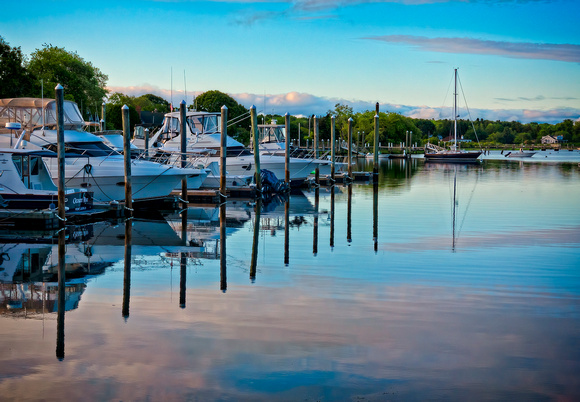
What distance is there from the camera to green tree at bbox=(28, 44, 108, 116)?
257ft

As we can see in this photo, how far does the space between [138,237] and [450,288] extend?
10369 millimetres

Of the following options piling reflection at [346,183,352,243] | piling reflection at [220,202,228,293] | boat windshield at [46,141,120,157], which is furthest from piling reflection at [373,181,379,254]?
boat windshield at [46,141,120,157]

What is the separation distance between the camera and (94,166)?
26.9 m

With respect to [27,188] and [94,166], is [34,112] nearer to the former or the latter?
[94,166]

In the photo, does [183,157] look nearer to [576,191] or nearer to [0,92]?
[576,191]

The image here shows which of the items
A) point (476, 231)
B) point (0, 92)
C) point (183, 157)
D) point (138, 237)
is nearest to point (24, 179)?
point (138, 237)

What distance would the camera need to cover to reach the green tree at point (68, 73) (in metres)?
78.4

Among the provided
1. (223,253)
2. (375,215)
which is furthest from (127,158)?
(375,215)

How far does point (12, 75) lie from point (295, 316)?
5355 cm

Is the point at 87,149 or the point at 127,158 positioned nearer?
the point at 127,158

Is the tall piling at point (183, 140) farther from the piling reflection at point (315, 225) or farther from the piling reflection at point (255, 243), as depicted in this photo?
the piling reflection at point (315, 225)

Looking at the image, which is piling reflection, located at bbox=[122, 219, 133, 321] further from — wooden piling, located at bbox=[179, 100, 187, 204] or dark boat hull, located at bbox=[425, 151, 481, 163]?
dark boat hull, located at bbox=[425, 151, 481, 163]

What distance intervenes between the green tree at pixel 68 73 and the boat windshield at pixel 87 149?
4840 centimetres

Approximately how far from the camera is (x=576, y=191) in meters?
40.4
